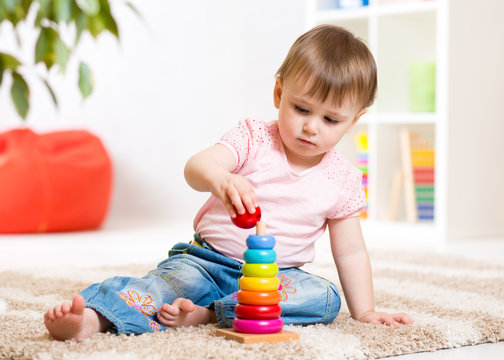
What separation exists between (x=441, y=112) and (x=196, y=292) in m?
1.58

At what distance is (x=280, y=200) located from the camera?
1.19 meters

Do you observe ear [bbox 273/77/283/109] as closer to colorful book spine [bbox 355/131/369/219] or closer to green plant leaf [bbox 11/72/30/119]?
green plant leaf [bbox 11/72/30/119]

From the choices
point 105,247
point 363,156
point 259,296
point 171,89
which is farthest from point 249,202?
point 171,89

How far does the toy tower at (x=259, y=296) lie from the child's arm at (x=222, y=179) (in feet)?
Answer: 0.15

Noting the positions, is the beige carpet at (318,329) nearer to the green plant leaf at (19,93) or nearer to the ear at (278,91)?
the ear at (278,91)

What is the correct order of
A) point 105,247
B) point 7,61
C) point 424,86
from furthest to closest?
point 424,86 < point 105,247 < point 7,61

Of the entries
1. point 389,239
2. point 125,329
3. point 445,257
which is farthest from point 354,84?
point 389,239

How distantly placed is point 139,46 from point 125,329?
2.46m

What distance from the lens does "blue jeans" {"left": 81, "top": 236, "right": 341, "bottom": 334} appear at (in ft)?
3.32

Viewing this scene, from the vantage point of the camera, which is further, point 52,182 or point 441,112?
point 52,182

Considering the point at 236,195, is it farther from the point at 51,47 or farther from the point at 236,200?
the point at 51,47

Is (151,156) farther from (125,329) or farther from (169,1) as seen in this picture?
(125,329)

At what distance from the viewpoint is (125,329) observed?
100 centimetres

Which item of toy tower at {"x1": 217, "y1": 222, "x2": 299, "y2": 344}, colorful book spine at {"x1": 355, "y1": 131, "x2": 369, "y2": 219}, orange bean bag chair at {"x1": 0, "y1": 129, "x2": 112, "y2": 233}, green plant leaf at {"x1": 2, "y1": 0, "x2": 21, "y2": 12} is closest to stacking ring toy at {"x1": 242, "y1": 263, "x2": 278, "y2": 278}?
toy tower at {"x1": 217, "y1": 222, "x2": 299, "y2": 344}
